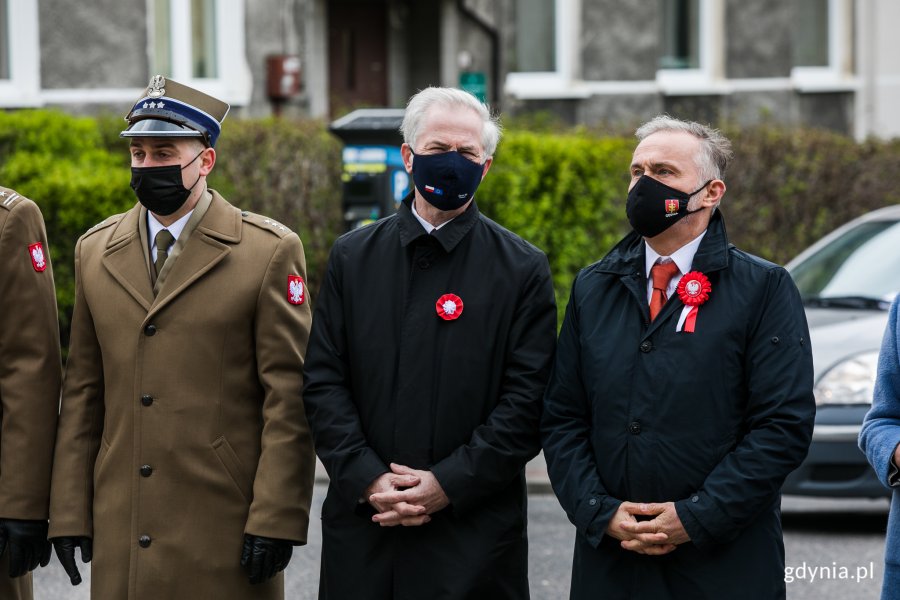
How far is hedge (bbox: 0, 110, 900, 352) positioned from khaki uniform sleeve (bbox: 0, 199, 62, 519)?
317 inches

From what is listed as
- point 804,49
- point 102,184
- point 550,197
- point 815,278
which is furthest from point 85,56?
point 815,278

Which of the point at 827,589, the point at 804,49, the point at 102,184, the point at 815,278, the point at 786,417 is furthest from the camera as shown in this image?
the point at 804,49

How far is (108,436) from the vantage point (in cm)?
445

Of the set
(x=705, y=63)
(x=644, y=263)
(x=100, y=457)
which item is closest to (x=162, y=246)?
(x=100, y=457)

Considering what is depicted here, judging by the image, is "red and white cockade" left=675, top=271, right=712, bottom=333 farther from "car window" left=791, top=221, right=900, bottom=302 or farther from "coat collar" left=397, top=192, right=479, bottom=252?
"car window" left=791, top=221, right=900, bottom=302

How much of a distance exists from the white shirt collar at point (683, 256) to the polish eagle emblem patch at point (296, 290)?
1060 mm

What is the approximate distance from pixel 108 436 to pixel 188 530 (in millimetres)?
373

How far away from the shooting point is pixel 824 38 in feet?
69.9

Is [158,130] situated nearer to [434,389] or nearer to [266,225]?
[266,225]

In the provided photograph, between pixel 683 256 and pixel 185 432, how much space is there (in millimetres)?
1551

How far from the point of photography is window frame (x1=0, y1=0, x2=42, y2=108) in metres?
18.5

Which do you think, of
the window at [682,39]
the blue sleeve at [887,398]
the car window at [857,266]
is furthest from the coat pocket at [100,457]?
the window at [682,39]

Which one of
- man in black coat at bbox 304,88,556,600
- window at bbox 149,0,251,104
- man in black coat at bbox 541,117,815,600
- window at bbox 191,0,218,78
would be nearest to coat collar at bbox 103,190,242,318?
man in black coat at bbox 304,88,556,600

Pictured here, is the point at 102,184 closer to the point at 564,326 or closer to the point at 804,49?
the point at 564,326
